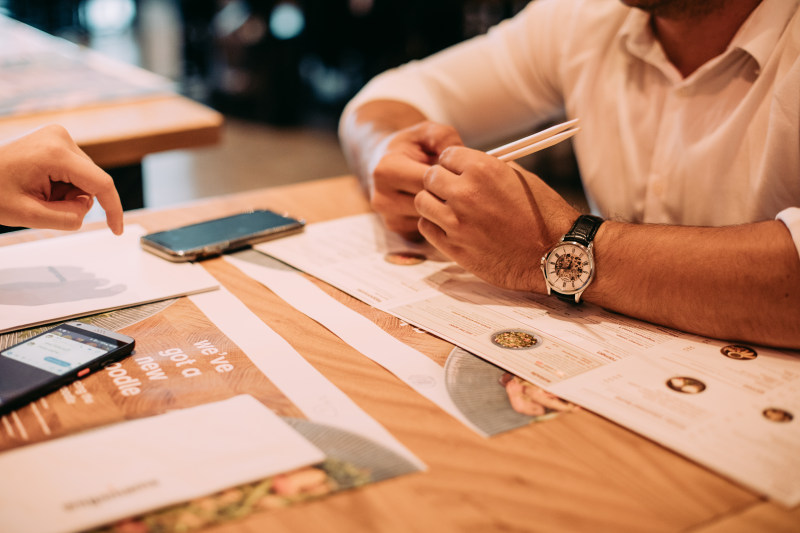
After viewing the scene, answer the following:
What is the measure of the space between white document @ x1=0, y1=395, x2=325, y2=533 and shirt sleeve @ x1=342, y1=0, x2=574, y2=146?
83 cm

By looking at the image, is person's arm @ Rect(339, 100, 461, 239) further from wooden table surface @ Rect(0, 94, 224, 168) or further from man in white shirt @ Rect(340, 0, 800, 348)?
wooden table surface @ Rect(0, 94, 224, 168)

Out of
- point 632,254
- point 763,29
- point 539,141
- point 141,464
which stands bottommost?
point 141,464

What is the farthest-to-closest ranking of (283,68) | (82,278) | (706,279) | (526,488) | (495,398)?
(283,68)
(82,278)
(706,279)
(495,398)
(526,488)

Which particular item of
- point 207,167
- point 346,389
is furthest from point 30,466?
point 207,167

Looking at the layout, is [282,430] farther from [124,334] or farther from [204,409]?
[124,334]

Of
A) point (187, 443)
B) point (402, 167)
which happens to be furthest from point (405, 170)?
point (187, 443)

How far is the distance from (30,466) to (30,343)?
19 cm

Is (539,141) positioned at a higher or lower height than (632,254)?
higher

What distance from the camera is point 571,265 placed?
0.72 meters

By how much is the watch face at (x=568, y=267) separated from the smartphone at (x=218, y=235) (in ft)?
1.28

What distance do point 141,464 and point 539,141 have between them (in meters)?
0.53

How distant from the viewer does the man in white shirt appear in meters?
0.68

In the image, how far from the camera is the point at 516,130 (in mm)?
1390

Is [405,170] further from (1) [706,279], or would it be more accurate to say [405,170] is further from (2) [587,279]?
(1) [706,279]
